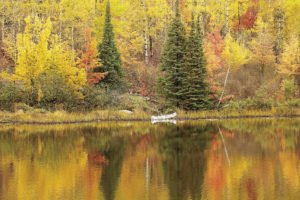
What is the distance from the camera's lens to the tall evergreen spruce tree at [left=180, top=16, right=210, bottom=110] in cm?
4697

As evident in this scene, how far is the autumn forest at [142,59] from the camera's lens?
152 ft

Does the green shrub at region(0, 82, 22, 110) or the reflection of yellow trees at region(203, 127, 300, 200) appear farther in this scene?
the green shrub at region(0, 82, 22, 110)

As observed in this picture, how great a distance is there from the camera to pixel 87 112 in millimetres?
45531

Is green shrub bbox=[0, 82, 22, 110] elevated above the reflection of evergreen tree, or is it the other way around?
green shrub bbox=[0, 82, 22, 110]

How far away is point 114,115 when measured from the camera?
4544cm

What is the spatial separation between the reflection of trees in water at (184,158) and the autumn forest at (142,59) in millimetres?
8597

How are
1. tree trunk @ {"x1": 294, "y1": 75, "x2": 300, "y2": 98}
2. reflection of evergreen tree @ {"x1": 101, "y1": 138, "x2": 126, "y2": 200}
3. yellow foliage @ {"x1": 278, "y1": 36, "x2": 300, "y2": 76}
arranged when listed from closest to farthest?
reflection of evergreen tree @ {"x1": 101, "y1": 138, "x2": 126, "y2": 200} < yellow foliage @ {"x1": 278, "y1": 36, "x2": 300, "y2": 76} < tree trunk @ {"x1": 294, "y1": 75, "x2": 300, "y2": 98}

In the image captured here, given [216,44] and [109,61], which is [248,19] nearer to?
[216,44]

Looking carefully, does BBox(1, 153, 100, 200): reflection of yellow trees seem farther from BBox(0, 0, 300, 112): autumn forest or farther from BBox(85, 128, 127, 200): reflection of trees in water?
BBox(0, 0, 300, 112): autumn forest

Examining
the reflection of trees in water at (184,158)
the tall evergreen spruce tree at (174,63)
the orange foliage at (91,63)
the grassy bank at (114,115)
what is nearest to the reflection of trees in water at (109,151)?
the reflection of trees in water at (184,158)

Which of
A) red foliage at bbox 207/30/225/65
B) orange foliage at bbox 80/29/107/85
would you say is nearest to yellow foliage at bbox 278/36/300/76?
red foliage at bbox 207/30/225/65

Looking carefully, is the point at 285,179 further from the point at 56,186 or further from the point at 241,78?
the point at 241,78

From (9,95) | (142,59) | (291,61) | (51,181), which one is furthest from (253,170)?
(142,59)

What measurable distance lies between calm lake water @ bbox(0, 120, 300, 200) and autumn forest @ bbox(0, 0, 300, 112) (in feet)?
21.1
